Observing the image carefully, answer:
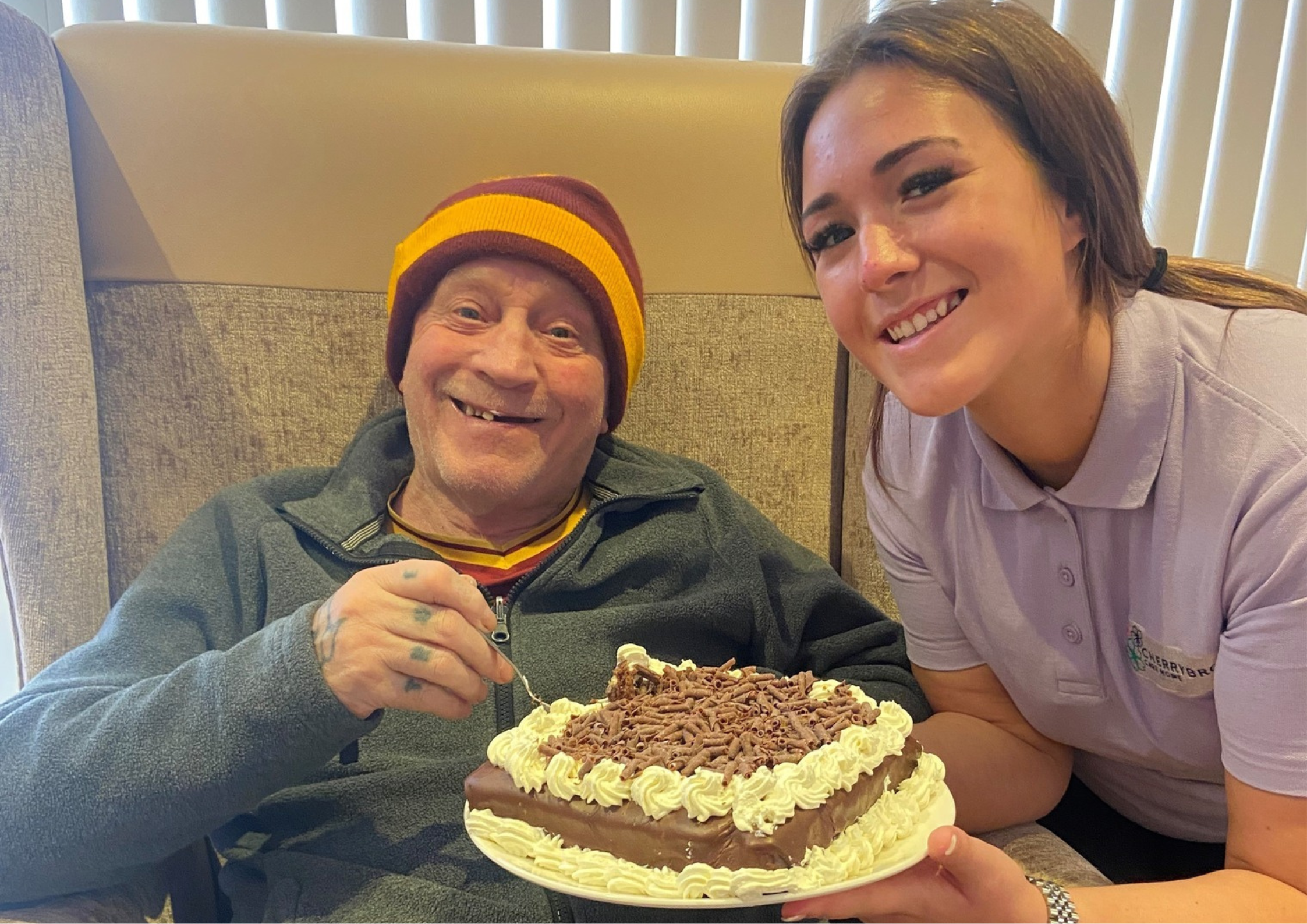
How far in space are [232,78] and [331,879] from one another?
3.78ft

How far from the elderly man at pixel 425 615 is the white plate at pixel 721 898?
170mm

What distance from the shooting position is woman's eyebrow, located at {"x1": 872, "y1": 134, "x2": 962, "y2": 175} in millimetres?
929

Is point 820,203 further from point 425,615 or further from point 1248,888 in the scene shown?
point 1248,888

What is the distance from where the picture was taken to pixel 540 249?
4.14 feet

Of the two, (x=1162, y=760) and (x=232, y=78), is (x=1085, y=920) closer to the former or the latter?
(x=1162, y=760)

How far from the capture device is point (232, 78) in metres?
1.43

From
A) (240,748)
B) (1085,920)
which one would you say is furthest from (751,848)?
(240,748)

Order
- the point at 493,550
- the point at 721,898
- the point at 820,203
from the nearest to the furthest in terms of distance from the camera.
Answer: the point at 721,898 < the point at 820,203 < the point at 493,550

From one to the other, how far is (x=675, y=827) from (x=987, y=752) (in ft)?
1.82

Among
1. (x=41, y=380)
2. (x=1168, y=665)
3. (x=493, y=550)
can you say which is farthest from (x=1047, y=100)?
(x=41, y=380)

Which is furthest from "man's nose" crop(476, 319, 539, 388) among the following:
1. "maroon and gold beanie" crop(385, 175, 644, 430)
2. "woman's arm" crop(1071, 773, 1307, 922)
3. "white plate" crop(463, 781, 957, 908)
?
"woman's arm" crop(1071, 773, 1307, 922)

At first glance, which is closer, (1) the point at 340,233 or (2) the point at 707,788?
(2) the point at 707,788

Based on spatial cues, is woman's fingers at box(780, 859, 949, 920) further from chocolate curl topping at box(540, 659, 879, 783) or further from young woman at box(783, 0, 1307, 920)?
chocolate curl topping at box(540, 659, 879, 783)

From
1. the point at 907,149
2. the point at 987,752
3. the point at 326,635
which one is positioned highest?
the point at 907,149
